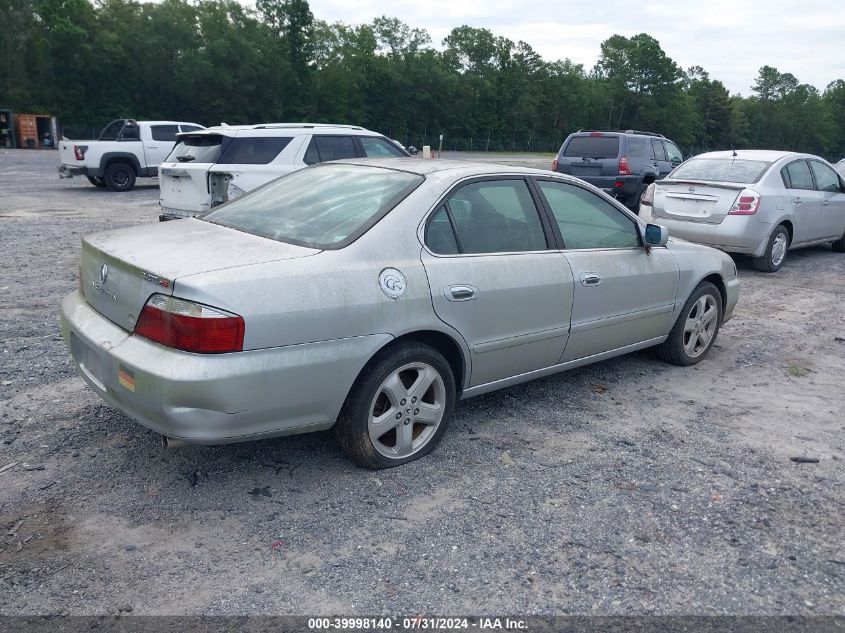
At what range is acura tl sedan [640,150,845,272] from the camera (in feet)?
29.6

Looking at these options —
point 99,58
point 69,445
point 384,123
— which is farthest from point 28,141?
point 69,445

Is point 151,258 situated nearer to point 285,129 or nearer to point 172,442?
point 172,442

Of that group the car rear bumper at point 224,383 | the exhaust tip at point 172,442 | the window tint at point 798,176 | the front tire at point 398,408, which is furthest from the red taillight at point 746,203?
the exhaust tip at point 172,442

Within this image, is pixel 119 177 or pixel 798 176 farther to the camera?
pixel 119 177

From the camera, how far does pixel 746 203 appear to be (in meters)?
8.98

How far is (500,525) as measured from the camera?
3.23 m

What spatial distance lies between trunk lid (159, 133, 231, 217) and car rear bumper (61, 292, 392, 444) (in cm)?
644

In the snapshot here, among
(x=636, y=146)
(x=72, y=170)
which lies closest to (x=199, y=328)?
(x=636, y=146)

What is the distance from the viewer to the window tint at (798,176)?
A: 970 cm

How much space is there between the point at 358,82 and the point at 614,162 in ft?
213

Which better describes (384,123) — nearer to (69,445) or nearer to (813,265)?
(813,265)

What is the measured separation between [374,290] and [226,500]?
1.22 meters

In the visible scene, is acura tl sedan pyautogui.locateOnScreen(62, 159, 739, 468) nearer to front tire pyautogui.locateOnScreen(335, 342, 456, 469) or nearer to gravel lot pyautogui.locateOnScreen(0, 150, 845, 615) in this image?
front tire pyautogui.locateOnScreen(335, 342, 456, 469)

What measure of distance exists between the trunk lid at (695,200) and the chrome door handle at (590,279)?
17.5ft
